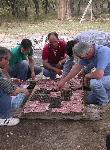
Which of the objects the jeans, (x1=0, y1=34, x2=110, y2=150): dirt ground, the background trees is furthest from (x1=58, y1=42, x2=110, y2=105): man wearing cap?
the background trees

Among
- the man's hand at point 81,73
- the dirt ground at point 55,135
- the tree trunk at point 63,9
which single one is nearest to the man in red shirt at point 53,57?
the man's hand at point 81,73

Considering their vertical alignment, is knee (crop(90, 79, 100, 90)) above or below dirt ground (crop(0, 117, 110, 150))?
above

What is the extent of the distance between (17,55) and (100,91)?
A: 6.85 ft

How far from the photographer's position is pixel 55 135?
5.38 meters

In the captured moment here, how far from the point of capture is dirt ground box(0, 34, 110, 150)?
198 inches

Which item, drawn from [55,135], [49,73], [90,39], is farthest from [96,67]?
[49,73]

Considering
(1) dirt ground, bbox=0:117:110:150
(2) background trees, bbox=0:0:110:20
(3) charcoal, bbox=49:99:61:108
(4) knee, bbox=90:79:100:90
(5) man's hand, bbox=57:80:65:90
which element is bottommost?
(2) background trees, bbox=0:0:110:20

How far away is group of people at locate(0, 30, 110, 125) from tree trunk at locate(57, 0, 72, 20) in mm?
13034

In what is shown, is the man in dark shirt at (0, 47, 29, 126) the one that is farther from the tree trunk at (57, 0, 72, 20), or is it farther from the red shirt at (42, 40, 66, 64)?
the tree trunk at (57, 0, 72, 20)

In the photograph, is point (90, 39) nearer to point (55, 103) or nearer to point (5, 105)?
point (55, 103)

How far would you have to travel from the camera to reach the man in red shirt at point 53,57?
25.1 ft

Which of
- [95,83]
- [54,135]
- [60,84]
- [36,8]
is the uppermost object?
[95,83]

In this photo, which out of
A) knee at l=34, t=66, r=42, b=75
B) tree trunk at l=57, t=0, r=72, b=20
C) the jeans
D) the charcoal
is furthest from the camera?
tree trunk at l=57, t=0, r=72, b=20

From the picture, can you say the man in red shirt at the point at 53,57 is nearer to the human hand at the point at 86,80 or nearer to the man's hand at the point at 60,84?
the man's hand at the point at 60,84
